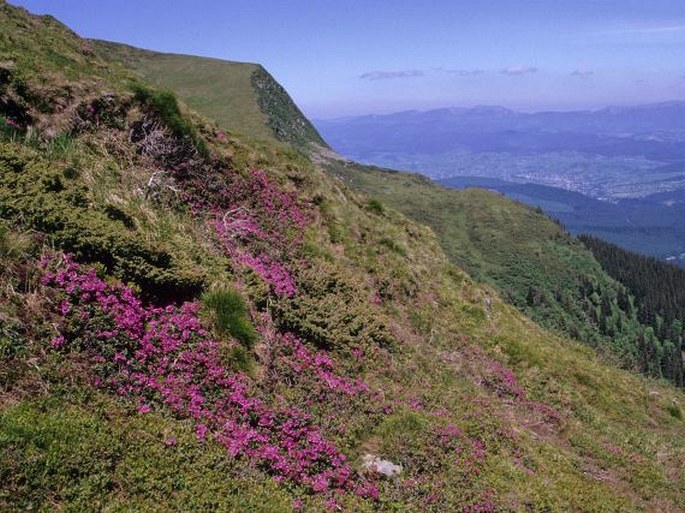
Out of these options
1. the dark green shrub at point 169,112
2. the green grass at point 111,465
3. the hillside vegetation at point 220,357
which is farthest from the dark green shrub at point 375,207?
the green grass at point 111,465

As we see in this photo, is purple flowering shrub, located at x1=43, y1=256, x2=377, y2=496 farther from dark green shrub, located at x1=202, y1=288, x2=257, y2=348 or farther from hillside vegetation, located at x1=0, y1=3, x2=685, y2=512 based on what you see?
dark green shrub, located at x1=202, y1=288, x2=257, y2=348

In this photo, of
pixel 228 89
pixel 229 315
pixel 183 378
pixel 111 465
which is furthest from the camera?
pixel 228 89

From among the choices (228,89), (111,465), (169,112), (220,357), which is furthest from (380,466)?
(228,89)

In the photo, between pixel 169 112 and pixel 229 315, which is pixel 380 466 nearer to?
pixel 229 315

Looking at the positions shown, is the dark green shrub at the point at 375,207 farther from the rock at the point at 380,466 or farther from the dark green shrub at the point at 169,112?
the rock at the point at 380,466

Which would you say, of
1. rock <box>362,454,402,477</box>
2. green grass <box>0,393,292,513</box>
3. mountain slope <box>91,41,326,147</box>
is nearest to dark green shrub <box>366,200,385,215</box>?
rock <box>362,454,402,477</box>

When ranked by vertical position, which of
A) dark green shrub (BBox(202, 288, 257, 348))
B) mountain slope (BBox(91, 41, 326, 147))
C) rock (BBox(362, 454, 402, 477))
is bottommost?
rock (BBox(362, 454, 402, 477))

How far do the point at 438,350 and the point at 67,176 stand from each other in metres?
12.6

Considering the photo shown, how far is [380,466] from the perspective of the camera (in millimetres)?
10156

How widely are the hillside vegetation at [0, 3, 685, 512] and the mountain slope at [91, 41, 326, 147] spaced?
324 ft

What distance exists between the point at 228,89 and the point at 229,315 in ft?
507

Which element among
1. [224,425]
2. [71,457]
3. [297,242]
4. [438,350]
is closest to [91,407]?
[71,457]

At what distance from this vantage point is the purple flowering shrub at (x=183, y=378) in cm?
876

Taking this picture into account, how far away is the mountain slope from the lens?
12975 centimetres
